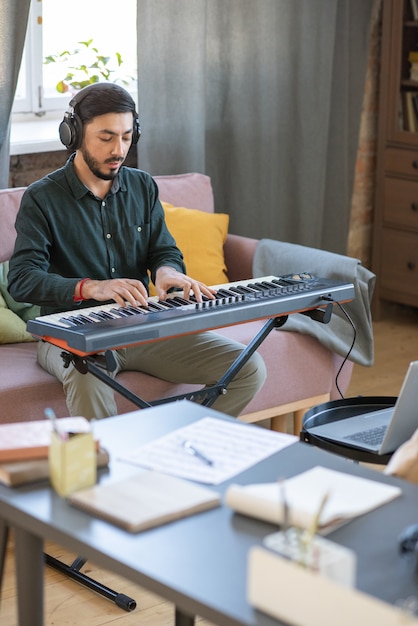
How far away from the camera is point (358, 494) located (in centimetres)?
161

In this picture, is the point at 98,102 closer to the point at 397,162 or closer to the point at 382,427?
the point at 382,427

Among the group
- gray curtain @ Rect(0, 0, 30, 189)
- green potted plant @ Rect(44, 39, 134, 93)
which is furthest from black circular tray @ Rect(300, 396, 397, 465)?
green potted plant @ Rect(44, 39, 134, 93)

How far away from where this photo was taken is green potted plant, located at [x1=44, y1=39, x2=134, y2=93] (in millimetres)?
4383

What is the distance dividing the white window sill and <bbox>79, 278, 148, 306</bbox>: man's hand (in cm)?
148

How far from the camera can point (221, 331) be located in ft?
11.3

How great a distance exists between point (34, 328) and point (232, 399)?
777mm

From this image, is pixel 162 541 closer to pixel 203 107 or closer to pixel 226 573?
pixel 226 573

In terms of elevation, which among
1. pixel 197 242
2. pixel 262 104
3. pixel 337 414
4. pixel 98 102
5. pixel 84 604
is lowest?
pixel 84 604

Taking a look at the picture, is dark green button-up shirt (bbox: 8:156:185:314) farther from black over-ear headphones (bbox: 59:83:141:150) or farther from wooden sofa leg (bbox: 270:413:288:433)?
wooden sofa leg (bbox: 270:413:288:433)

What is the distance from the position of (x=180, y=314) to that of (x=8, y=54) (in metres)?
1.56

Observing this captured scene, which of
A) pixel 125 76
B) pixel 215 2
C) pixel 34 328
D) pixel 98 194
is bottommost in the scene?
pixel 34 328

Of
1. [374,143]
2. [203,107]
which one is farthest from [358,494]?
[374,143]

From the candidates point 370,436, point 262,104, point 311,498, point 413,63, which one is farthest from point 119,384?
point 413,63

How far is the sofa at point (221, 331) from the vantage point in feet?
9.83
